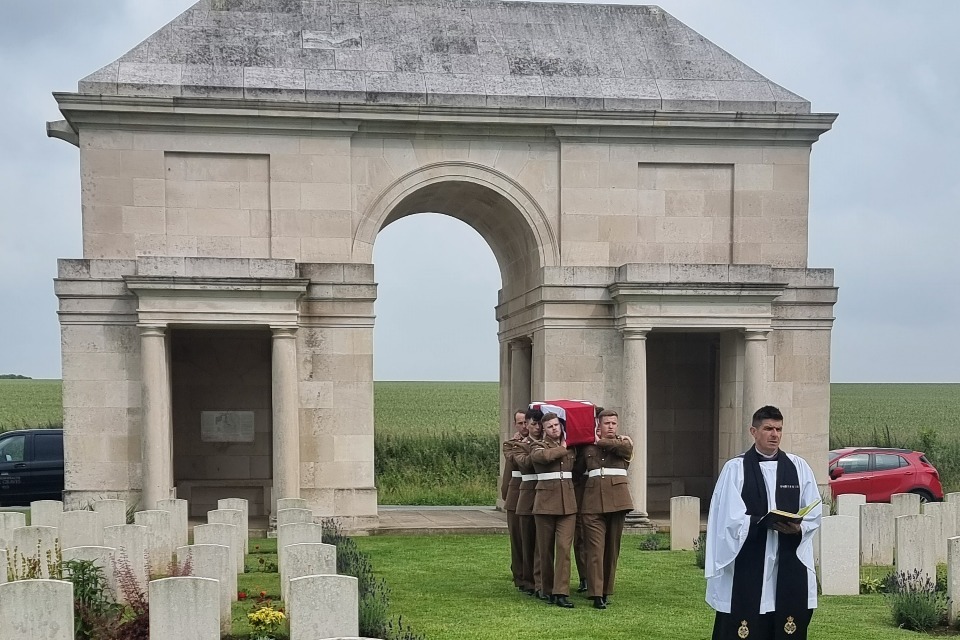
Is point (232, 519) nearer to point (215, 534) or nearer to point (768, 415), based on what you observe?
point (215, 534)

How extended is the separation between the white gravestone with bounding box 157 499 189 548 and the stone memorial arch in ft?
9.46

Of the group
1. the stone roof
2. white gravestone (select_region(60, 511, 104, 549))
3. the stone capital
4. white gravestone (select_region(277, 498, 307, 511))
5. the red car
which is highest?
the stone roof

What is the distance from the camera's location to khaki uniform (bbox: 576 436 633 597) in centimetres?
1112

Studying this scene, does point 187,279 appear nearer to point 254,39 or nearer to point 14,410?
point 254,39

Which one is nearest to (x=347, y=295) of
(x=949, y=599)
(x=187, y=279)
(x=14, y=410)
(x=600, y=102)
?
(x=187, y=279)

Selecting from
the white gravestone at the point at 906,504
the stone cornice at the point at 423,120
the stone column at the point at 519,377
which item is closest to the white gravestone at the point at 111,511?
the stone cornice at the point at 423,120

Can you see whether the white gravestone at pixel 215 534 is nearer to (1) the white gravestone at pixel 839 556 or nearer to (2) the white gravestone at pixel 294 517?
(2) the white gravestone at pixel 294 517

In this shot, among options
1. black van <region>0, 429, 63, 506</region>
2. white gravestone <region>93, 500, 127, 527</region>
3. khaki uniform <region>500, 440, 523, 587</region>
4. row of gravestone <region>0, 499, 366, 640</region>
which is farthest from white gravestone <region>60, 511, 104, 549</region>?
black van <region>0, 429, 63, 506</region>

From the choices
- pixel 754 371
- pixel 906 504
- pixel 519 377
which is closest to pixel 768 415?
pixel 906 504

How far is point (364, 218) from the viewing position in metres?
17.8

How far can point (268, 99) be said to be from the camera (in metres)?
17.1

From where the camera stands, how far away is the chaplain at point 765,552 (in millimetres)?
7793

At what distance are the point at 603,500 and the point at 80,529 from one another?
5.64 m

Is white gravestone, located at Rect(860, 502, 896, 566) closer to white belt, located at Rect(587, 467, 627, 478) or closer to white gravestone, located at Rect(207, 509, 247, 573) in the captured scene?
white belt, located at Rect(587, 467, 627, 478)
